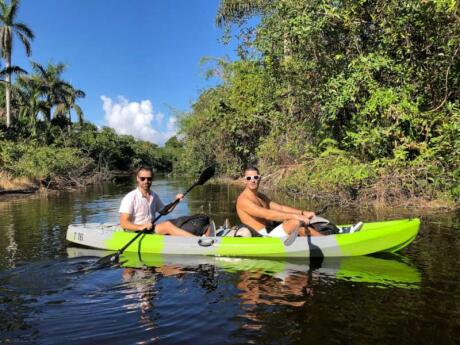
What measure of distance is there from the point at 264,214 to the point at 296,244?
2.19 feet

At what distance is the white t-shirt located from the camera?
766 cm

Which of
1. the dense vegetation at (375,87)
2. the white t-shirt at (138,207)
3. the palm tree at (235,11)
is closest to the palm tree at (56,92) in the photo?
the palm tree at (235,11)

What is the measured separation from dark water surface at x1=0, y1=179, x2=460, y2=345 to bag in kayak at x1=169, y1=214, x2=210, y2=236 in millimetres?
612

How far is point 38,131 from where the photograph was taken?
34.0 meters

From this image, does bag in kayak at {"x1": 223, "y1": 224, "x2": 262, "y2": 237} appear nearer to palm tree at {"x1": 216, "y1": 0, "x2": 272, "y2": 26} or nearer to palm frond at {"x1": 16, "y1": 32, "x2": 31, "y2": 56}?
palm tree at {"x1": 216, "y1": 0, "x2": 272, "y2": 26}

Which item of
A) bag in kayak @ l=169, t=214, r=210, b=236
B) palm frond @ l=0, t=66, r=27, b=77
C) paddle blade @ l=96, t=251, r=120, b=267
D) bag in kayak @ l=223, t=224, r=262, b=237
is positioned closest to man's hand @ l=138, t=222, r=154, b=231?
bag in kayak @ l=169, t=214, r=210, b=236

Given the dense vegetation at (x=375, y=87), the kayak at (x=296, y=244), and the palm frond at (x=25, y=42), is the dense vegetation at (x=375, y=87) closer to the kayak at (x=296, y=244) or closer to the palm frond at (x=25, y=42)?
the kayak at (x=296, y=244)

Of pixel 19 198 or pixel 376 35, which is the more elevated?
pixel 376 35

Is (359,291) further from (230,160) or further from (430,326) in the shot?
(230,160)

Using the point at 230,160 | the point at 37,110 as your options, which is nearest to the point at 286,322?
the point at 230,160

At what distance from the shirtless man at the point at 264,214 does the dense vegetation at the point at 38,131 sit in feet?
55.4

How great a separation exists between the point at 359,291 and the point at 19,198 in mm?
17010

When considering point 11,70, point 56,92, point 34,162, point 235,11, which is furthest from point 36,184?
point 56,92

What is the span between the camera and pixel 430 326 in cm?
436
